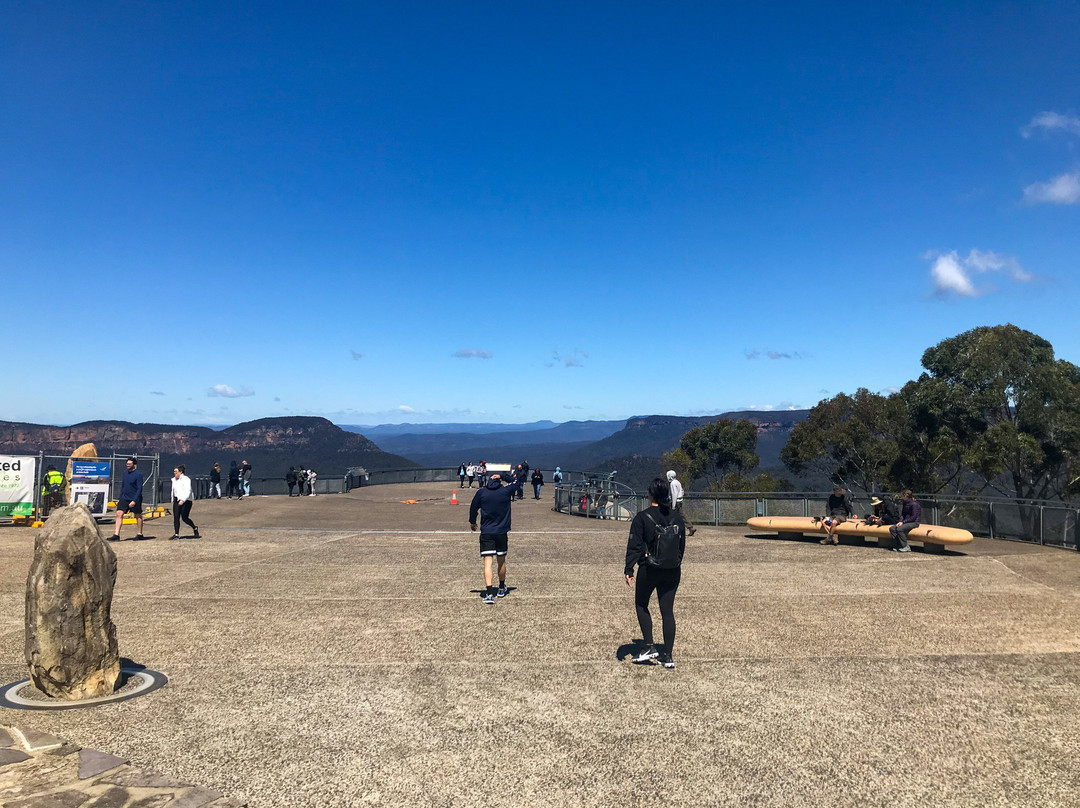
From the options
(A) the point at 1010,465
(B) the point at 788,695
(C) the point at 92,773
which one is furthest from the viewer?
(A) the point at 1010,465

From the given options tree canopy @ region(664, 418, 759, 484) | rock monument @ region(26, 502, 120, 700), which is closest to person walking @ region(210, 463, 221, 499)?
rock monument @ region(26, 502, 120, 700)

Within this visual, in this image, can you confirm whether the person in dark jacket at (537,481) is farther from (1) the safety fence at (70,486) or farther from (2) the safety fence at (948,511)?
(1) the safety fence at (70,486)

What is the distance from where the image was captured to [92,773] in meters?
4.62

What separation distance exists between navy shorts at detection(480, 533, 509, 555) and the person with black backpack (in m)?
3.39

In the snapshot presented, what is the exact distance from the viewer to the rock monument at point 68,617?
5.98 metres

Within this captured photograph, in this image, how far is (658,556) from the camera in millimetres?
6934

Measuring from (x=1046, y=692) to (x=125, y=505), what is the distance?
1663 cm

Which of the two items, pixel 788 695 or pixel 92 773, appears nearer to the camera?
pixel 92 773

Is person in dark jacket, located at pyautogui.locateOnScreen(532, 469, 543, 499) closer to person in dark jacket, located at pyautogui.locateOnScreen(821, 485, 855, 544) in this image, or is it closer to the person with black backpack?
person in dark jacket, located at pyautogui.locateOnScreen(821, 485, 855, 544)

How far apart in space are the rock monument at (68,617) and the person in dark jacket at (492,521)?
4.82 meters

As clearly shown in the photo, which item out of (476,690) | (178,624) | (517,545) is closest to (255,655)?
(178,624)

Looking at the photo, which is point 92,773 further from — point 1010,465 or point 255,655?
point 1010,465

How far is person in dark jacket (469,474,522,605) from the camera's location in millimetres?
10180

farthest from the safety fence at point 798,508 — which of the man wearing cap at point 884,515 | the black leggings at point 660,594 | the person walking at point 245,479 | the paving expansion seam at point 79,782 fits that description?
the paving expansion seam at point 79,782
